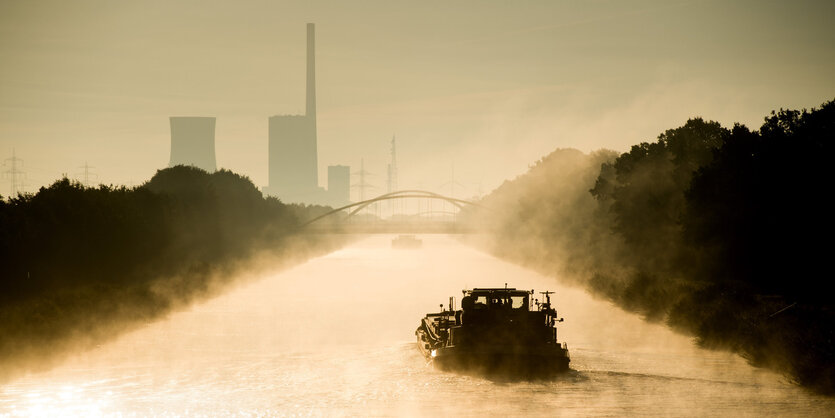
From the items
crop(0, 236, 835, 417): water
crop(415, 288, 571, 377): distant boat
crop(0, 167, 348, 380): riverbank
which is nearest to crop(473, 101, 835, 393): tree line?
crop(0, 236, 835, 417): water

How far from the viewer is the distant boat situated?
46938mm

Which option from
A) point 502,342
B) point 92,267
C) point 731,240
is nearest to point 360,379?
point 502,342

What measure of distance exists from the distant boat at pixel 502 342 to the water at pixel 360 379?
38.0 inches

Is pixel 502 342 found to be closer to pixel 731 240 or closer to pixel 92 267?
pixel 731 240

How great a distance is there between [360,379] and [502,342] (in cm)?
638

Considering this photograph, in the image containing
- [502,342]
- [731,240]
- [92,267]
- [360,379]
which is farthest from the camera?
[92,267]

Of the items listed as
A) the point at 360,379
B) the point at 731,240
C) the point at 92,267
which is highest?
the point at 731,240

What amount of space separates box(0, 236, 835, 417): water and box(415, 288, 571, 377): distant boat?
965 mm

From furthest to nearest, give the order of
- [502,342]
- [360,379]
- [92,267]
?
1. [92,267]
2. [502,342]
3. [360,379]

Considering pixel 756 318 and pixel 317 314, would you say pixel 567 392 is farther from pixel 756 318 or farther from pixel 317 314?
pixel 317 314

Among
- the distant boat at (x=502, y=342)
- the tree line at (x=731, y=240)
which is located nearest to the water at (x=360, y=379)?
the distant boat at (x=502, y=342)

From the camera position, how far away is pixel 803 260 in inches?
2832

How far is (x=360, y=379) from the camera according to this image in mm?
47000

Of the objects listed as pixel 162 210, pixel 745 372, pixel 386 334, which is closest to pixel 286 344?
pixel 386 334
